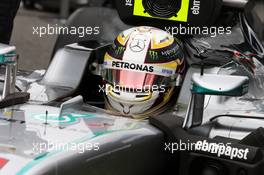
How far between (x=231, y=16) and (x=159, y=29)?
0.68 meters

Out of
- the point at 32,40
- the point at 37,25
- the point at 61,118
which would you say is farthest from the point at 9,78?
the point at 37,25

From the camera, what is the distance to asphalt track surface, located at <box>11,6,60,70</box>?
774 centimetres

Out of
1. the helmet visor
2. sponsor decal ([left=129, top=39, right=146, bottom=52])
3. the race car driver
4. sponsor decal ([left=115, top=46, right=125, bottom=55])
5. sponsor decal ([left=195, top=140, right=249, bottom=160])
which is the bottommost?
the race car driver

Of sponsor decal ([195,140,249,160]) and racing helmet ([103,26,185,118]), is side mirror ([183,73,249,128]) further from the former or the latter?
racing helmet ([103,26,185,118])

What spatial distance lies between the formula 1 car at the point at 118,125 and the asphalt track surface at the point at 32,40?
353cm

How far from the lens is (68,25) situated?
15.0ft

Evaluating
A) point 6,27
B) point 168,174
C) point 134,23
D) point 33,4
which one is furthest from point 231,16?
point 33,4

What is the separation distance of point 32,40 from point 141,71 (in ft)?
20.3

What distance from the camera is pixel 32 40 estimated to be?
9.32 meters

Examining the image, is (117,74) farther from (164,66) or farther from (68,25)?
(68,25)

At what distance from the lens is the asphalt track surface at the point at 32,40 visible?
7.74m

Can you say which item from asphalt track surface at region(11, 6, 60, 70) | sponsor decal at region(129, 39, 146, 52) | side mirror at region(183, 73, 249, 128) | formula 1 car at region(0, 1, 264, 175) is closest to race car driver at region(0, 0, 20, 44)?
formula 1 car at region(0, 1, 264, 175)

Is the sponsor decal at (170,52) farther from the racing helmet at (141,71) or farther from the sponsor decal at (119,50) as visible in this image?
the sponsor decal at (119,50)

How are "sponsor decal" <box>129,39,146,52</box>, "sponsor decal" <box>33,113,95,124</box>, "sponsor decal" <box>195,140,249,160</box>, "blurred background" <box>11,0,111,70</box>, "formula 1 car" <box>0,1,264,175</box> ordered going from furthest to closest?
"blurred background" <box>11,0,111,70</box>
"sponsor decal" <box>129,39,146,52</box>
"sponsor decal" <box>33,113,95,124</box>
"sponsor decal" <box>195,140,249,160</box>
"formula 1 car" <box>0,1,264,175</box>
